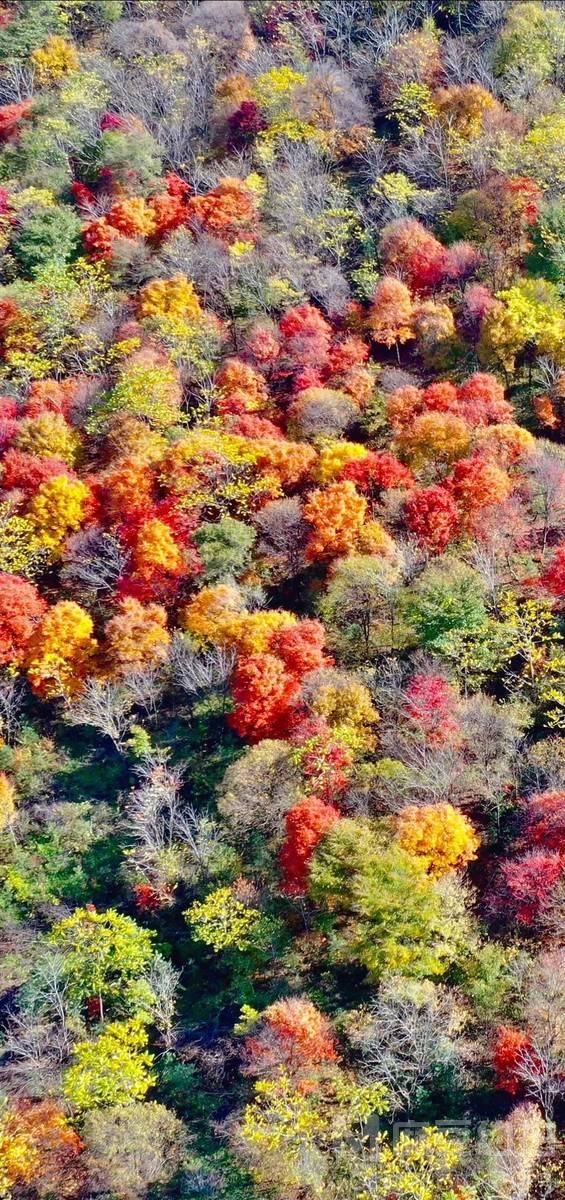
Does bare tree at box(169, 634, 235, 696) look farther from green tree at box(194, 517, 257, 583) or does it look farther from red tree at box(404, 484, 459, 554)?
red tree at box(404, 484, 459, 554)

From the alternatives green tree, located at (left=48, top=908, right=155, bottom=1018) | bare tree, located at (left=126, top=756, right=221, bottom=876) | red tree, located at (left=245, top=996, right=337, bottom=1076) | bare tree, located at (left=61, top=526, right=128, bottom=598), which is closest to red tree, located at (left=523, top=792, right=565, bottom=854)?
red tree, located at (left=245, top=996, right=337, bottom=1076)

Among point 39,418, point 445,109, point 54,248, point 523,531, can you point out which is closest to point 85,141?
point 54,248

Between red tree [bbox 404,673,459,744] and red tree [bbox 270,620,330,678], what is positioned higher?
red tree [bbox 404,673,459,744]

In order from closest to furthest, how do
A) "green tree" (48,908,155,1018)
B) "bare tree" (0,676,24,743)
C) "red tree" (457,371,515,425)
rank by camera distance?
"green tree" (48,908,155,1018), "bare tree" (0,676,24,743), "red tree" (457,371,515,425)

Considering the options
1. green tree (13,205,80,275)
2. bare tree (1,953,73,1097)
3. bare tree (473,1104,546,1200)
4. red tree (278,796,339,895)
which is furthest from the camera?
green tree (13,205,80,275)

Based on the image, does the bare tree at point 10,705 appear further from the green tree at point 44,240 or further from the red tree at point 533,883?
the green tree at point 44,240

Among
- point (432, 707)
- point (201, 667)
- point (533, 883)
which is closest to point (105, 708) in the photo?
point (201, 667)
